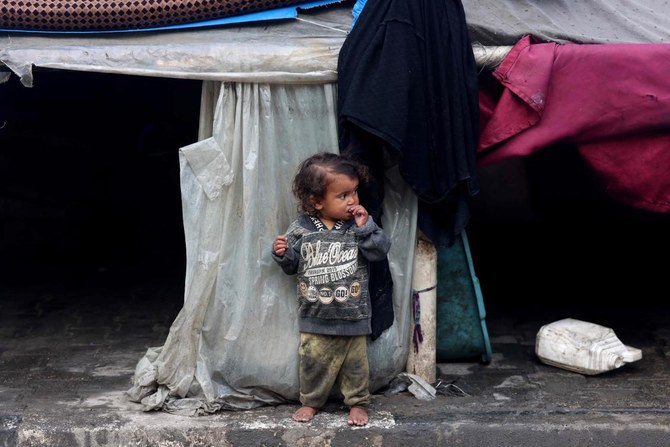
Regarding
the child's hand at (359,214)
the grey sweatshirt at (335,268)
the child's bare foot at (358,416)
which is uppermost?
the child's hand at (359,214)

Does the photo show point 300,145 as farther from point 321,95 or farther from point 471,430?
point 471,430

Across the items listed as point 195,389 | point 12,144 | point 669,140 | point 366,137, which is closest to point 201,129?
point 366,137

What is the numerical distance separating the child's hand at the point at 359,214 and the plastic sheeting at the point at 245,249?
39 cm

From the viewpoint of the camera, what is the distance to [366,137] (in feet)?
14.6

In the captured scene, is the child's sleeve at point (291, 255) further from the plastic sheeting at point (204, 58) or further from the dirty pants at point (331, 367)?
the plastic sheeting at point (204, 58)

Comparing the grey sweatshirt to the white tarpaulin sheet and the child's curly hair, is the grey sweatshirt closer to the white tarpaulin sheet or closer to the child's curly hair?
the child's curly hair

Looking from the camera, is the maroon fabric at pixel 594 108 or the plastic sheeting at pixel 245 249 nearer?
the maroon fabric at pixel 594 108

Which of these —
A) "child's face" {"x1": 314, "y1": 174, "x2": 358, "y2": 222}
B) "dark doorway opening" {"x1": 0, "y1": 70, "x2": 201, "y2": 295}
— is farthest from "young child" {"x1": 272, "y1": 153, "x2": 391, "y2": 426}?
"dark doorway opening" {"x1": 0, "y1": 70, "x2": 201, "y2": 295}

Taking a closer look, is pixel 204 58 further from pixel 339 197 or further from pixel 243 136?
pixel 339 197

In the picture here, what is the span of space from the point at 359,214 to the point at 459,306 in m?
1.06

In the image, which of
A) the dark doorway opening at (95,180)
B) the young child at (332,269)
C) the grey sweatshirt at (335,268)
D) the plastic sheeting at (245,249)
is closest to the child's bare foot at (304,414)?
the young child at (332,269)

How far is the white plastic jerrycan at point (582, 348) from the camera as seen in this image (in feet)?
16.5

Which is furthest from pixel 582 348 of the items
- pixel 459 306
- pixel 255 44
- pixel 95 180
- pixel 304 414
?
pixel 95 180

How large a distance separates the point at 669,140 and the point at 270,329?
2.12 metres
